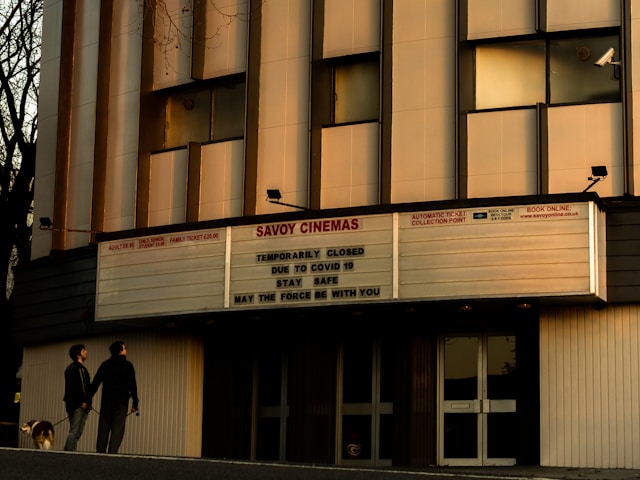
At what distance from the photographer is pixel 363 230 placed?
78.2 feet

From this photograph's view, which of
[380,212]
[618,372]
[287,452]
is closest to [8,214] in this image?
[287,452]

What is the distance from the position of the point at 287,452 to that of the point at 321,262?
14.8 ft

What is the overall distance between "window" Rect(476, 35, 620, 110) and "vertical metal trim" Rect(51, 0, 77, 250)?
32.7ft

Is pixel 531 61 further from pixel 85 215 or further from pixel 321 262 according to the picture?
pixel 85 215

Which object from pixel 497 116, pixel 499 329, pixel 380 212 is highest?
pixel 497 116

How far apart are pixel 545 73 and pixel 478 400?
5.96 meters

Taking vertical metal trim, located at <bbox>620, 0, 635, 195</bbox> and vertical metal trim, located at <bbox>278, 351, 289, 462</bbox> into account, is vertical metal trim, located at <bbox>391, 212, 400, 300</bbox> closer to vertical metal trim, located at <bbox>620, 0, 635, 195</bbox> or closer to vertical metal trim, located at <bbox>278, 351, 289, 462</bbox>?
vertical metal trim, located at <bbox>620, 0, 635, 195</bbox>

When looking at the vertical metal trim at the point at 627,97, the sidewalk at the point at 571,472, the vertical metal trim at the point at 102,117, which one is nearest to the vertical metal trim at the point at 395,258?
the sidewalk at the point at 571,472

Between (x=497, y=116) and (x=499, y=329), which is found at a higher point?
(x=497, y=116)

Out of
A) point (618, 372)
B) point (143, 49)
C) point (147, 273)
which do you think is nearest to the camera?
point (618, 372)

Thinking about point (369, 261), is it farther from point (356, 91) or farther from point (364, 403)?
point (356, 91)

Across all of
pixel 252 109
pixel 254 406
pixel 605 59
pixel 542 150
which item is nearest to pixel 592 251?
pixel 542 150

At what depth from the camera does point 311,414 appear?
84.8 feet

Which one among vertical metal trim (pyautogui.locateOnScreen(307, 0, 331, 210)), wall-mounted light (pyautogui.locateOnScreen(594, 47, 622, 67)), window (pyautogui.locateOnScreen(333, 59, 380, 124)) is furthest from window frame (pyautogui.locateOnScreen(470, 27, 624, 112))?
vertical metal trim (pyautogui.locateOnScreen(307, 0, 331, 210))
